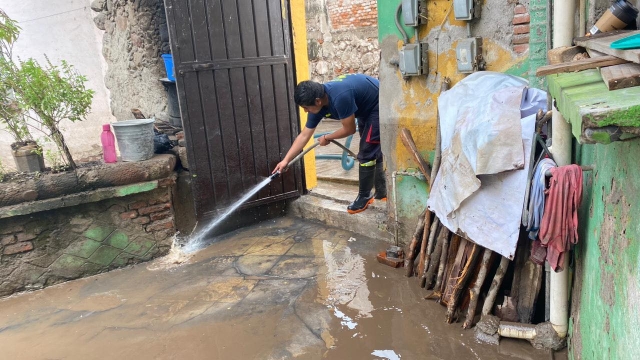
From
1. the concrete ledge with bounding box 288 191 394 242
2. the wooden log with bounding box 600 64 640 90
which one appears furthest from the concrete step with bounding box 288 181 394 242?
the wooden log with bounding box 600 64 640 90

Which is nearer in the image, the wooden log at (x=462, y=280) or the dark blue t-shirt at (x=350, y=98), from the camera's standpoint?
the wooden log at (x=462, y=280)

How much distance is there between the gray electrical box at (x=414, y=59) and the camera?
3922 mm

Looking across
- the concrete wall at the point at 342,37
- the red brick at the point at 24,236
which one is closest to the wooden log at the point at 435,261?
the red brick at the point at 24,236

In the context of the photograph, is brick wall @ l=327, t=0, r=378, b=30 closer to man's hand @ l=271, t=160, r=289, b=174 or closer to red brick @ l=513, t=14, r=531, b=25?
man's hand @ l=271, t=160, r=289, b=174

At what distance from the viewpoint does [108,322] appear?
3.94m

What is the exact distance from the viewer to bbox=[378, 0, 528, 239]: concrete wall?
345 centimetres

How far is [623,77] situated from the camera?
1452 millimetres

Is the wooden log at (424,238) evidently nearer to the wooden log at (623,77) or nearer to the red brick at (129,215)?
the wooden log at (623,77)

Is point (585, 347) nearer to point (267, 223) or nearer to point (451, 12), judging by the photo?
point (451, 12)

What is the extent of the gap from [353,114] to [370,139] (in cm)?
35

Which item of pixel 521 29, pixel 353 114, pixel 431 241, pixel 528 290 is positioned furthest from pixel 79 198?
pixel 521 29

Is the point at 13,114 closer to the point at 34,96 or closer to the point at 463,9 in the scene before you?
the point at 34,96

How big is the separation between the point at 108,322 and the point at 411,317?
2495 mm

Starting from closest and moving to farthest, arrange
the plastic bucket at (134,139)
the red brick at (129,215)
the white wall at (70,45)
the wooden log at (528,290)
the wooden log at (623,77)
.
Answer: the wooden log at (623,77)
the wooden log at (528,290)
the plastic bucket at (134,139)
the red brick at (129,215)
the white wall at (70,45)
